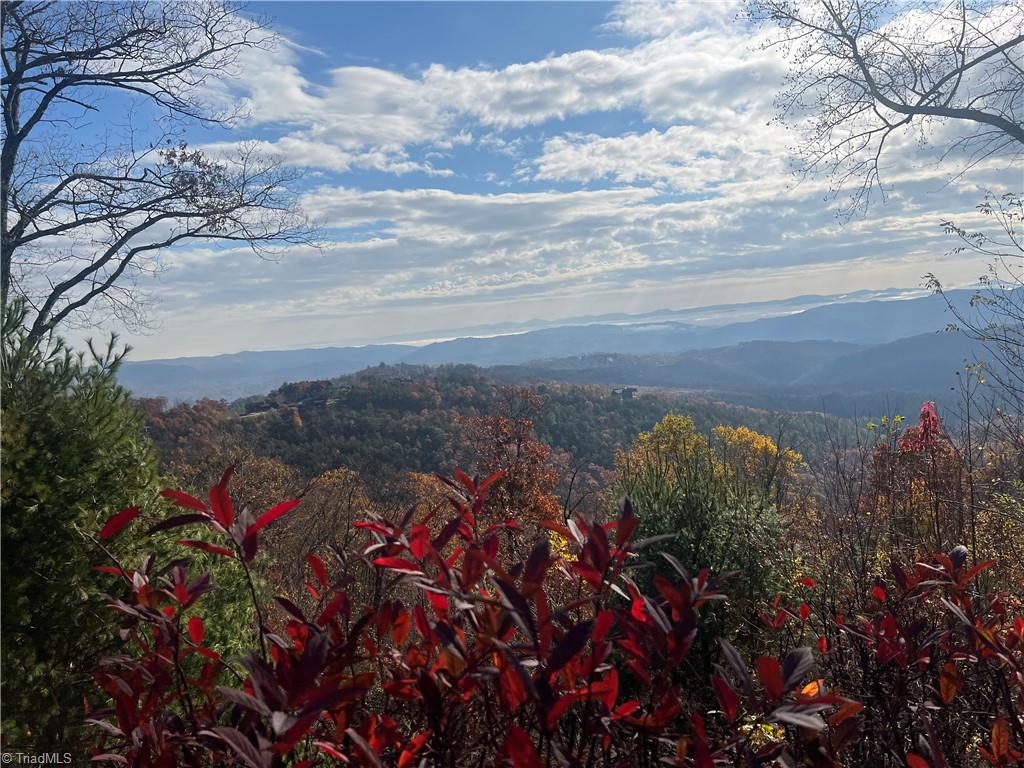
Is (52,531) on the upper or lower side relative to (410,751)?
upper

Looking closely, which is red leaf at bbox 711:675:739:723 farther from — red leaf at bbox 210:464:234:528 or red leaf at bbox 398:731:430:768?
red leaf at bbox 210:464:234:528

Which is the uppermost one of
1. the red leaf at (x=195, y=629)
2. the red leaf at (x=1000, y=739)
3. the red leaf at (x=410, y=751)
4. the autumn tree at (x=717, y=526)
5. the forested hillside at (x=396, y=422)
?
the red leaf at (x=195, y=629)

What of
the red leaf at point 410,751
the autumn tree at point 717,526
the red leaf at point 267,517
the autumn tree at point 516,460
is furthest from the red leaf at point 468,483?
the autumn tree at point 516,460

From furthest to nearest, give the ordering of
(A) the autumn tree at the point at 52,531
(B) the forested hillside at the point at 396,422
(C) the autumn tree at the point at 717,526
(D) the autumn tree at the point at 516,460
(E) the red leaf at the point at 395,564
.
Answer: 1. (B) the forested hillside at the point at 396,422
2. (D) the autumn tree at the point at 516,460
3. (C) the autumn tree at the point at 717,526
4. (A) the autumn tree at the point at 52,531
5. (E) the red leaf at the point at 395,564

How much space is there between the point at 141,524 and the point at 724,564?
3211 mm

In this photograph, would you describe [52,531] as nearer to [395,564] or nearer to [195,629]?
[195,629]

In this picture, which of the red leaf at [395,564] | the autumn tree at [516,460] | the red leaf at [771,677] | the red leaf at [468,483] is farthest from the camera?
the autumn tree at [516,460]

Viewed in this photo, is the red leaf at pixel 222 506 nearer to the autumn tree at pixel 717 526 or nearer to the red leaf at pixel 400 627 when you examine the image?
the red leaf at pixel 400 627

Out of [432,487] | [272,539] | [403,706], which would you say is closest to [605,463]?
[432,487]

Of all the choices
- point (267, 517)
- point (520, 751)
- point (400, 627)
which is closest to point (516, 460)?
point (400, 627)

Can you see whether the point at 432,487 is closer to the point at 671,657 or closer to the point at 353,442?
the point at 353,442

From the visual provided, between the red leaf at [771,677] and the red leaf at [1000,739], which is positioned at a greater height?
the red leaf at [771,677]

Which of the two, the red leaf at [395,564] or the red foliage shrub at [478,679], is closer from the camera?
the red foliage shrub at [478,679]

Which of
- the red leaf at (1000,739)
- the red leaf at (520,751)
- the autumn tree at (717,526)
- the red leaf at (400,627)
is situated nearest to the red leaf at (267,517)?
the red leaf at (400,627)
